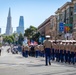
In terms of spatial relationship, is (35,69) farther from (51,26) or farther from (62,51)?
(51,26)

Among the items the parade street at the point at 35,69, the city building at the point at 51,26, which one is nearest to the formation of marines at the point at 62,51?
the parade street at the point at 35,69

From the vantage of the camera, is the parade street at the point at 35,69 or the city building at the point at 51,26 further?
the city building at the point at 51,26

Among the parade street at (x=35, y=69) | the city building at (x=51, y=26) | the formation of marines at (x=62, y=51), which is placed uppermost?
the city building at (x=51, y=26)

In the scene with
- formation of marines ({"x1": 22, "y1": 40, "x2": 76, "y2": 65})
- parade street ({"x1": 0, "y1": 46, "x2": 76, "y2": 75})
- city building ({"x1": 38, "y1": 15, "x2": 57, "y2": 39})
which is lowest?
parade street ({"x1": 0, "y1": 46, "x2": 76, "y2": 75})

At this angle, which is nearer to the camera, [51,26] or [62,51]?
[62,51]

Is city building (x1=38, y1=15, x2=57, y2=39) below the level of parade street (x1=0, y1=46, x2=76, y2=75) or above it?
above

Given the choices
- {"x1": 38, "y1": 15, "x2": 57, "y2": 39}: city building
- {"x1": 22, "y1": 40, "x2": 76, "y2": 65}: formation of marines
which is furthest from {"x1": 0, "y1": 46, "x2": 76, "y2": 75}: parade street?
{"x1": 38, "y1": 15, "x2": 57, "y2": 39}: city building

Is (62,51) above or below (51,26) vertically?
below

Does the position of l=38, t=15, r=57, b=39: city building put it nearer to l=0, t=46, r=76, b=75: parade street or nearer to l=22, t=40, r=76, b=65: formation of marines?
l=22, t=40, r=76, b=65: formation of marines

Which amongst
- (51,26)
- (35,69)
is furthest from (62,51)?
(51,26)

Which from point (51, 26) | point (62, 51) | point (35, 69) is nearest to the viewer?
point (35, 69)

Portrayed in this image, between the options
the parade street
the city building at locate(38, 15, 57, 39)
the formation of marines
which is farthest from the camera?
the city building at locate(38, 15, 57, 39)

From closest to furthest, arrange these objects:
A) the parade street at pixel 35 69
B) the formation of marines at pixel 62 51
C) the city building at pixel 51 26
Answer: the parade street at pixel 35 69 < the formation of marines at pixel 62 51 < the city building at pixel 51 26

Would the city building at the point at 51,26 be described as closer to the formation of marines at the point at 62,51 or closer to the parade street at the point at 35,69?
the formation of marines at the point at 62,51
